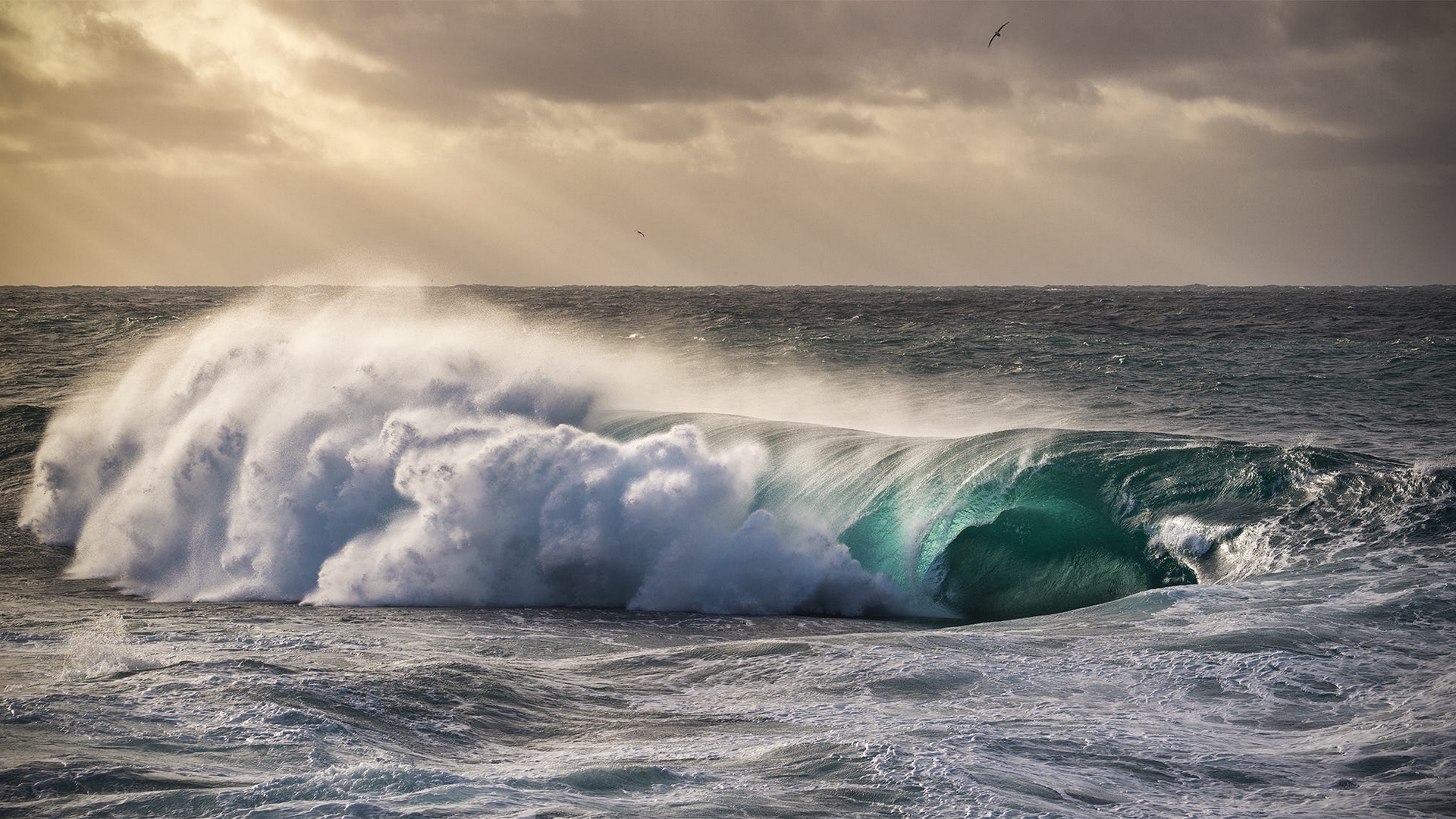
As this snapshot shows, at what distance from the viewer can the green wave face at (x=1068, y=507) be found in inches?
406

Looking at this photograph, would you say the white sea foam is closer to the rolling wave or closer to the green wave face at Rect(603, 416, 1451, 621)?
the rolling wave

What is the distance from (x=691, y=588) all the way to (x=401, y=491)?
152 inches

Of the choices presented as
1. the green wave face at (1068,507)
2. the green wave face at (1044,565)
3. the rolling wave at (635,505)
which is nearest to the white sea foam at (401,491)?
the rolling wave at (635,505)

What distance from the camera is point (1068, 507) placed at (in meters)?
11.5

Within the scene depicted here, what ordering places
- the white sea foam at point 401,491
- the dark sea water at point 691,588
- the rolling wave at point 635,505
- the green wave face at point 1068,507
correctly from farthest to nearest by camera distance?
the white sea foam at point 401,491 → the rolling wave at point 635,505 → the green wave face at point 1068,507 → the dark sea water at point 691,588

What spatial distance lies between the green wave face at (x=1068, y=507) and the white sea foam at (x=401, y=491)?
2.34ft

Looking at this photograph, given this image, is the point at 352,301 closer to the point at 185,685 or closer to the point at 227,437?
the point at 227,437

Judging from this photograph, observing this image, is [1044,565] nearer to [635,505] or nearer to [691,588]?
[691,588]

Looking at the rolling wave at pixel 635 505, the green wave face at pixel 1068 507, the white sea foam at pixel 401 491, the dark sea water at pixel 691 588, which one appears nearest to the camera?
the dark sea water at pixel 691 588

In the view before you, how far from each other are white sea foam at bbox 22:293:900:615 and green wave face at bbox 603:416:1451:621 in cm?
71

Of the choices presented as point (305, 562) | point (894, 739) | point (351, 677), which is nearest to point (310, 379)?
point (305, 562)

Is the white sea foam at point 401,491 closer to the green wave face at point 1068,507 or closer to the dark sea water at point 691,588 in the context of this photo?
the dark sea water at point 691,588

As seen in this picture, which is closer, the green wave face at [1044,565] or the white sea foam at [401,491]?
the green wave face at [1044,565]

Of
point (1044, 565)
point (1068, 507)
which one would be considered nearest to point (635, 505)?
point (1044, 565)
